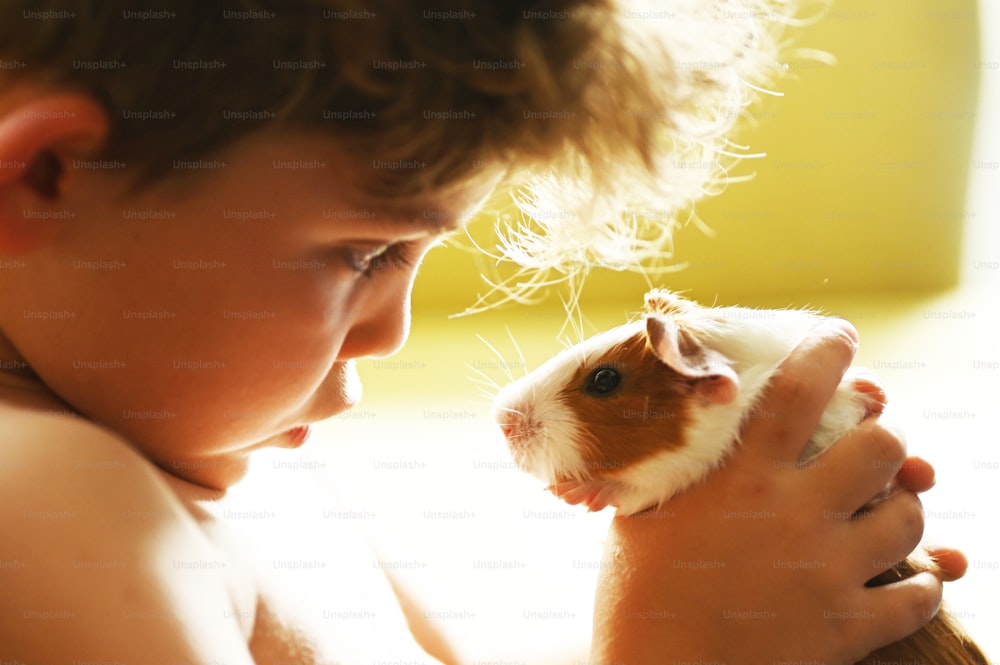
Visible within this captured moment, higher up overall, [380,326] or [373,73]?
[373,73]

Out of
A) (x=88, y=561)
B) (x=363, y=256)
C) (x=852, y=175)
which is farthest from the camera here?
(x=852, y=175)

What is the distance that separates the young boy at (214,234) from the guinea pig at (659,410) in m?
0.11

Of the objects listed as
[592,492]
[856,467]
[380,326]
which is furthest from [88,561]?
[856,467]

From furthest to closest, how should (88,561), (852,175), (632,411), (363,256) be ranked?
(852,175) < (632,411) < (363,256) < (88,561)

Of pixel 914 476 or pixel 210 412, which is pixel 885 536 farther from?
pixel 210 412

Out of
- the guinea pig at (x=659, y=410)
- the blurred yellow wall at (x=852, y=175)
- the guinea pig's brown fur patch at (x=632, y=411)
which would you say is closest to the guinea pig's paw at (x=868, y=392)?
the guinea pig at (x=659, y=410)

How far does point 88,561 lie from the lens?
1.68 feet

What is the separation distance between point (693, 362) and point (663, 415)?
4cm

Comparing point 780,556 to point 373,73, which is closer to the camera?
point 373,73

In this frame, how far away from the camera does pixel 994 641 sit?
29.1 inches

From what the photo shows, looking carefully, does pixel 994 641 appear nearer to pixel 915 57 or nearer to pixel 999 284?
pixel 999 284


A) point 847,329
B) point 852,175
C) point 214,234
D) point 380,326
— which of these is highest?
point 214,234

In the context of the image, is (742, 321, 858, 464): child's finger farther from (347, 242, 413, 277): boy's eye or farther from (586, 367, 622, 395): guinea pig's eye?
(347, 242, 413, 277): boy's eye

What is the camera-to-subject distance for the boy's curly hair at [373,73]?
1.78 ft
